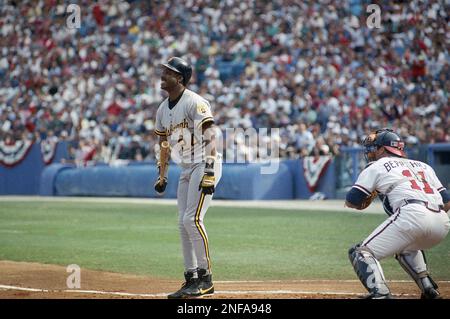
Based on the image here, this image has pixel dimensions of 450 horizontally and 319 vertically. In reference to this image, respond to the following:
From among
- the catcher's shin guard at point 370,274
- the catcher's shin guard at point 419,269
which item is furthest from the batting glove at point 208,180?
the catcher's shin guard at point 419,269

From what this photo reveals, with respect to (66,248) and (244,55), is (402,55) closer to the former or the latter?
(244,55)

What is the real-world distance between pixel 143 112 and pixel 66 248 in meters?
13.8

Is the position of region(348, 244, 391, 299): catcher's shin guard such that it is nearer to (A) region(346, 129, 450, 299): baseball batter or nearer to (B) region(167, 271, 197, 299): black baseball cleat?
(A) region(346, 129, 450, 299): baseball batter

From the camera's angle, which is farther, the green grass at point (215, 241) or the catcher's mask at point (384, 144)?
the green grass at point (215, 241)

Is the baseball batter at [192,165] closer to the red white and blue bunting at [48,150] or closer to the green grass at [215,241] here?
the green grass at [215,241]

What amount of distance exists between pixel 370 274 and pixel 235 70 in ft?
67.0

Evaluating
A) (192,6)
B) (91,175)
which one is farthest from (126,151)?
(192,6)

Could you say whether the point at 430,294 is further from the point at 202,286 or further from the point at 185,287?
the point at 185,287

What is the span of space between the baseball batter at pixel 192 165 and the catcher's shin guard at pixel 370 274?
1.56 metres

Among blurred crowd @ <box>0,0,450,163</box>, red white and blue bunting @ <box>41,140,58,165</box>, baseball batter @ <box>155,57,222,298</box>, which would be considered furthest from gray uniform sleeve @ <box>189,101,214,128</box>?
red white and blue bunting @ <box>41,140,58,165</box>

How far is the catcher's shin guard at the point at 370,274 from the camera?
21.9ft

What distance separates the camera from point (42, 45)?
31078 mm

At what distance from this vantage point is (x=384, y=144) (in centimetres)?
724
